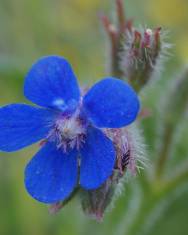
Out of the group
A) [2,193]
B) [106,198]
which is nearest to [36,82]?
[106,198]

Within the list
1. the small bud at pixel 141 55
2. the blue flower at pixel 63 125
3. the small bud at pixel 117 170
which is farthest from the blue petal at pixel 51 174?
the small bud at pixel 141 55

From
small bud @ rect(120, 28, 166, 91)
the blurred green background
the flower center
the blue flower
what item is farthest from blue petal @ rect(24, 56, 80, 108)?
the blurred green background

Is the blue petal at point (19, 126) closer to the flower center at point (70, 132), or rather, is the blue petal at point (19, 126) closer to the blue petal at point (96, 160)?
the flower center at point (70, 132)

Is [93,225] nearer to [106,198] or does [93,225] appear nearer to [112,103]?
[106,198]

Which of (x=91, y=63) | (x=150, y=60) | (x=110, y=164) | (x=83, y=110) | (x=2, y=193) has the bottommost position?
(x=2, y=193)

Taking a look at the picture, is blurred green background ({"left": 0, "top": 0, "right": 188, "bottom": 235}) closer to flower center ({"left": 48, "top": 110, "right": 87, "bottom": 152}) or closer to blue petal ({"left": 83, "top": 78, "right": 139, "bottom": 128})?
flower center ({"left": 48, "top": 110, "right": 87, "bottom": 152})

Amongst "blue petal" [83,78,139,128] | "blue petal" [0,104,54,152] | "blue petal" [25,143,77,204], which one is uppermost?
"blue petal" [83,78,139,128]

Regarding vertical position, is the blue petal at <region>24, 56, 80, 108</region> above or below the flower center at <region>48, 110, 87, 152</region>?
above

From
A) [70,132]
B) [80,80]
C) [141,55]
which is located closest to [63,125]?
[70,132]
